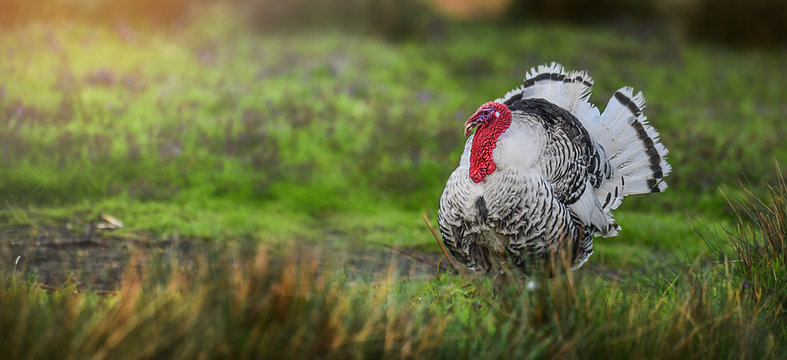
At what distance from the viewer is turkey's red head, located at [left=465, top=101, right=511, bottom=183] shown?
4.04 m

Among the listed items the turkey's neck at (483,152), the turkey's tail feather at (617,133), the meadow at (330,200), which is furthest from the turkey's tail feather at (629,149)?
the turkey's neck at (483,152)

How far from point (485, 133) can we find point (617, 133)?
123 centimetres

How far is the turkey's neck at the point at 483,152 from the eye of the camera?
4035 millimetres

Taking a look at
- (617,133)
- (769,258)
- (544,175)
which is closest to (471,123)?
(544,175)

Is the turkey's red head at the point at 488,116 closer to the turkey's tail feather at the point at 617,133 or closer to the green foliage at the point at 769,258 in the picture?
the turkey's tail feather at the point at 617,133

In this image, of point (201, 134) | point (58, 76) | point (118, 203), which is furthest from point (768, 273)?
point (58, 76)

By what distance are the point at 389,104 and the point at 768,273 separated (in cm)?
592

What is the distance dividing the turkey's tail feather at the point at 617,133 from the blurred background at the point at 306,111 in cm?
93

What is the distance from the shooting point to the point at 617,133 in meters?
4.91

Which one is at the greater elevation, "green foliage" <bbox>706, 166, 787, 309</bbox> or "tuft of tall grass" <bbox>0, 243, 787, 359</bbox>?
"green foliage" <bbox>706, 166, 787, 309</bbox>

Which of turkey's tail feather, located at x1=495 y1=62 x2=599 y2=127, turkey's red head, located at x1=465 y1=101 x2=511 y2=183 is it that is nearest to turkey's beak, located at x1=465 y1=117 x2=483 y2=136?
turkey's red head, located at x1=465 y1=101 x2=511 y2=183

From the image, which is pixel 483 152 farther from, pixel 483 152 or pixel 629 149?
pixel 629 149

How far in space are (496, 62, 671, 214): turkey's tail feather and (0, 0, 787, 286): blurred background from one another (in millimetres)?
925

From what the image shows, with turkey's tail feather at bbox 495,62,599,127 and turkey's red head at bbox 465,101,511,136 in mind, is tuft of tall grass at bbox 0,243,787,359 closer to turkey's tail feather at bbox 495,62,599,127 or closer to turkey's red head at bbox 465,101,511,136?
turkey's red head at bbox 465,101,511,136
